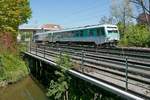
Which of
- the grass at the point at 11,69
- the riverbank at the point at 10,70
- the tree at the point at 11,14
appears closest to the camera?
the riverbank at the point at 10,70

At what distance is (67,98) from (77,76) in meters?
1.44

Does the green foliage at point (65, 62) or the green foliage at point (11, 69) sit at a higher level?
the green foliage at point (65, 62)

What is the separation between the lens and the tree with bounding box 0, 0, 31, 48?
30.7 metres

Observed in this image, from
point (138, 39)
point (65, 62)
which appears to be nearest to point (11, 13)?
point (65, 62)

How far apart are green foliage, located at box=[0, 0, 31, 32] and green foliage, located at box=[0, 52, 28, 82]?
265cm

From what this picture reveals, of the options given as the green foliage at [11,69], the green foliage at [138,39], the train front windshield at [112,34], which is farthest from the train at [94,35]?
the green foliage at [11,69]

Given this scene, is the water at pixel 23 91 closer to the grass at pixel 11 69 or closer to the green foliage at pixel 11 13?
the grass at pixel 11 69

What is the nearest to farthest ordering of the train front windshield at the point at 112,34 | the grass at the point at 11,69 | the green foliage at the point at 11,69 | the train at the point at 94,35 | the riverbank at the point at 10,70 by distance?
the riverbank at the point at 10,70, the grass at the point at 11,69, the green foliage at the point at 11,69, the train at the point at 94,35, the train front windshield at the point at 112,34

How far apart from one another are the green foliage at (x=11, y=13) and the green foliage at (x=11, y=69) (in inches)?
104

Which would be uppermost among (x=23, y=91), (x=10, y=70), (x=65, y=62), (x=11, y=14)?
(x=11, y=14)

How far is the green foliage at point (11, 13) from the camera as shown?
30.5 metres

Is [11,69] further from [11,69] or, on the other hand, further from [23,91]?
[23,91]

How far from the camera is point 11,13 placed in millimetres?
31656

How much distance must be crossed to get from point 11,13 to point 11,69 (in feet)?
16.9
